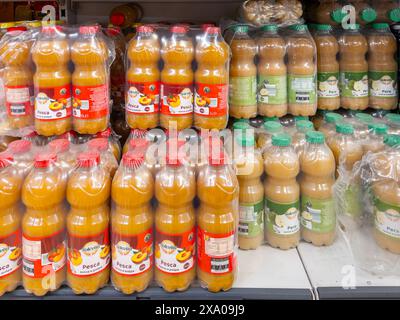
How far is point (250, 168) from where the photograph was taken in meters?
1.48

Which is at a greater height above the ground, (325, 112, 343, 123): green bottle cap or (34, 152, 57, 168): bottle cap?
(325, 112, 343, 123): green bottle cap

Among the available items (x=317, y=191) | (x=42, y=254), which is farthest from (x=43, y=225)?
(x=317, y=191)

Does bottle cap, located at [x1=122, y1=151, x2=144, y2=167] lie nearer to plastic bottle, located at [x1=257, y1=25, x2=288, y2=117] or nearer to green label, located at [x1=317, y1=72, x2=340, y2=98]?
plastic bottle, located at [x1=257, y1=25, x2=288, y2=117]

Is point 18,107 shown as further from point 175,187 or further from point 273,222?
point 273,222

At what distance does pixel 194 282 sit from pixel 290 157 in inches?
20.7

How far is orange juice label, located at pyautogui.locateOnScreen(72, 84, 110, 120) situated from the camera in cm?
139

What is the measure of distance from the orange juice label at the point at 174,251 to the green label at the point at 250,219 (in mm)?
279

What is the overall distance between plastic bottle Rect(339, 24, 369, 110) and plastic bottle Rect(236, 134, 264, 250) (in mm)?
519

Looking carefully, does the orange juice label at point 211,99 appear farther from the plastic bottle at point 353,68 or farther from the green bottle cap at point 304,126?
the plastic bottle at point 353,68

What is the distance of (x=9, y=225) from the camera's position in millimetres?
1256

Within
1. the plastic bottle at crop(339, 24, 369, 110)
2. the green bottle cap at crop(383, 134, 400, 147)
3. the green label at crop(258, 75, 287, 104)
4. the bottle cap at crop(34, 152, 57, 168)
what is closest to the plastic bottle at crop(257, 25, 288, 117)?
the green label at crop(258, 75, 287, 104)

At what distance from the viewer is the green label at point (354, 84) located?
1.73m

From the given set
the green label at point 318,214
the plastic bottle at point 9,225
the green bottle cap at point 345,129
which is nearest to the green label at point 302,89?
the green bottle cap at point 345,129

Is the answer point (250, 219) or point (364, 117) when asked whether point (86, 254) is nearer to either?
point (250, 219)
